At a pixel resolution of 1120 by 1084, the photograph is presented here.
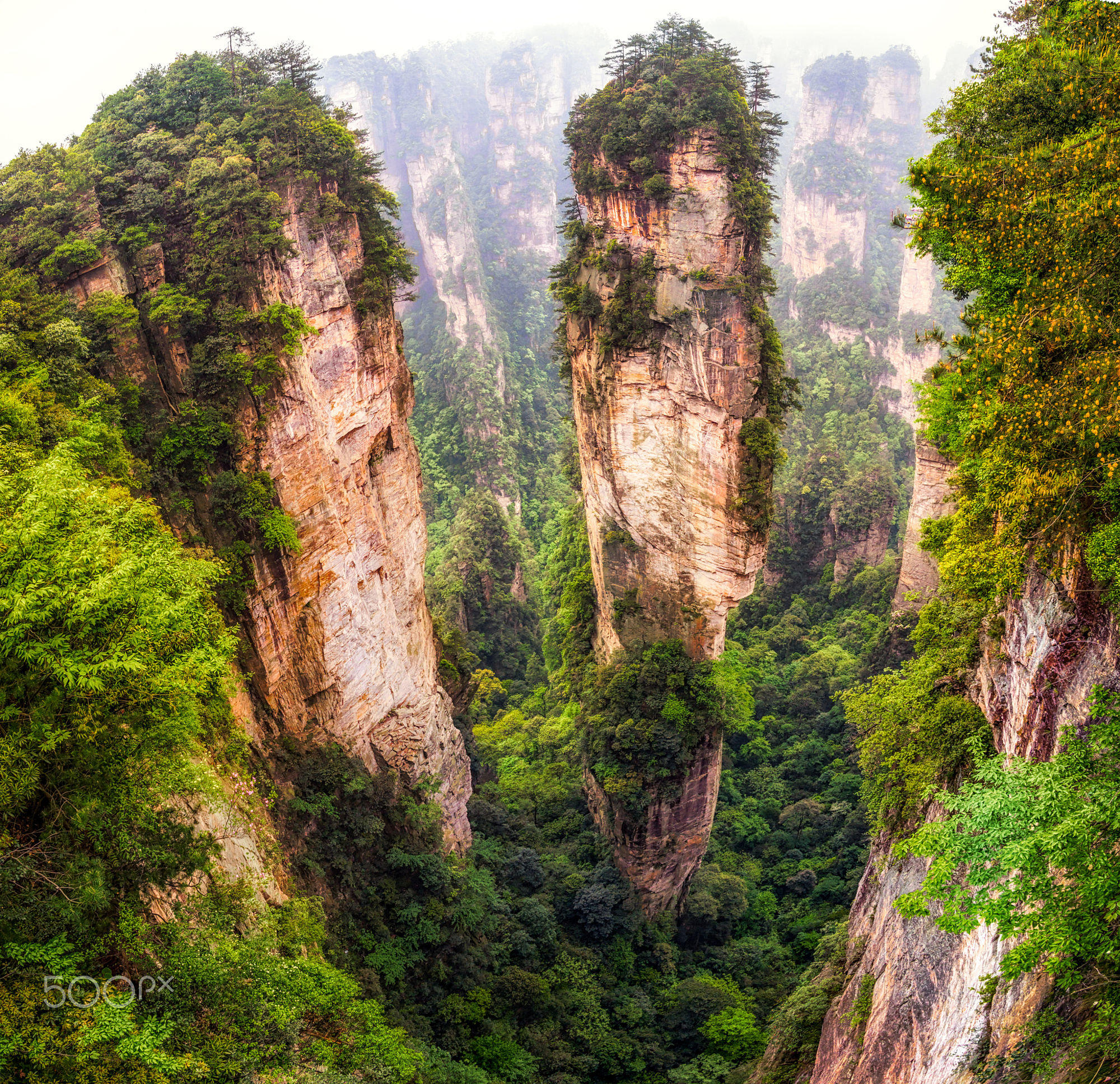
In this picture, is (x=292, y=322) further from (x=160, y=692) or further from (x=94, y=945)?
(x=94, y=945)

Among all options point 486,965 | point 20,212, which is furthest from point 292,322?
point 486,965

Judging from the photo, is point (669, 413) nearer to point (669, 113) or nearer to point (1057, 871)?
point (669, 113)

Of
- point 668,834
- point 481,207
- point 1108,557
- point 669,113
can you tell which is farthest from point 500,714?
point 481,207

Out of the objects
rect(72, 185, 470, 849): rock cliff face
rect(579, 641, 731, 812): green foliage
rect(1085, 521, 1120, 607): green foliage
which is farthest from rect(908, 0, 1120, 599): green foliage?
rect(579, 641, 731, 812): green foliage

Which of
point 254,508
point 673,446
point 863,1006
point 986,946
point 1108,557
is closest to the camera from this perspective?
point 1108,557

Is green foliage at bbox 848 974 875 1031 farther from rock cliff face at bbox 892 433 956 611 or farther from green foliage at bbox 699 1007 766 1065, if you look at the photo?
rock cliff face at bbox 892 433 956 611

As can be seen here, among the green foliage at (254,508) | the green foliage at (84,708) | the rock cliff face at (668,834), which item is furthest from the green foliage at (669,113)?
the green foliage at (84,708)
